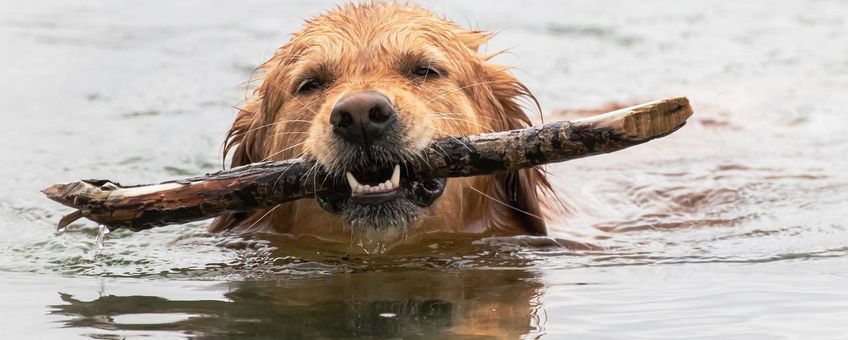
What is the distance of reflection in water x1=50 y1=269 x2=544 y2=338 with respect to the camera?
4922 mm

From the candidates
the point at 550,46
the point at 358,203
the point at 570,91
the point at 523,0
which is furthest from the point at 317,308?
the point at 523,0

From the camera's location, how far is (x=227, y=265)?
20.8 feet

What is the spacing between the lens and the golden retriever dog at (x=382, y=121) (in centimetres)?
561

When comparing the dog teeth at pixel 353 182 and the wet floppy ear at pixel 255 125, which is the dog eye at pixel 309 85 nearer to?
the wet floppy ear at pixel 255 125

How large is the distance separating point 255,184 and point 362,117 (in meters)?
0.54

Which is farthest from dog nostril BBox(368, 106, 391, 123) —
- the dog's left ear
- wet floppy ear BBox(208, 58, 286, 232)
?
the dog's left ear

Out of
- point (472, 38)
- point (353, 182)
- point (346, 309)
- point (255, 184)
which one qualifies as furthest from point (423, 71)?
point (346, 309)

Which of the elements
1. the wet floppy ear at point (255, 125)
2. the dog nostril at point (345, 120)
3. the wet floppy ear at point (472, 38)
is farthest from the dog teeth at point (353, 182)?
the wet floppy ear at point (472, 38)

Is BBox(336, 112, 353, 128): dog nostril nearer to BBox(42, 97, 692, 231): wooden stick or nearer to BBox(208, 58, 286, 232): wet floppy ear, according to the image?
BBox(42, 97, 692, 231): wooden stick

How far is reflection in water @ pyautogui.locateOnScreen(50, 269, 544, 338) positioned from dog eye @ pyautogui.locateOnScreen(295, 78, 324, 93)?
3.18 ft

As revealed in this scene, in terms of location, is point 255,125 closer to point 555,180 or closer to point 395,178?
point 395,178

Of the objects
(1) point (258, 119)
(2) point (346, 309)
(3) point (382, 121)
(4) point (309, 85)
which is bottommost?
(2) point (346, 309)

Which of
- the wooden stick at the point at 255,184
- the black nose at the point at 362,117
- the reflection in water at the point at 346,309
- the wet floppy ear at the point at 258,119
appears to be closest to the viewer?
the reflection in water at the point at 346,309

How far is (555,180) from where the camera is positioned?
8438 mm
